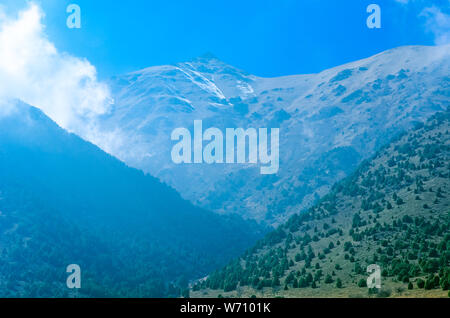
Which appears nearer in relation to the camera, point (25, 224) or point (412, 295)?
point (412, 295)

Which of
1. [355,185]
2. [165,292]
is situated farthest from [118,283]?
[355,185]

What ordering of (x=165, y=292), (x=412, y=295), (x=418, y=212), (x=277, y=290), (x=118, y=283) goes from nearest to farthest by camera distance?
(x=412, y=295) < (x=277, y=290) < (x=418, y=212) < (x=165, y=292) < (x=118, y=283)

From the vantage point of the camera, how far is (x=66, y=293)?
152500 millimetres

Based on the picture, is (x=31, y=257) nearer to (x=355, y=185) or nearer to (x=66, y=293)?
(x=66, y=293)

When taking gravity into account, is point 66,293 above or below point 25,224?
below

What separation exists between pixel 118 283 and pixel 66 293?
111ft

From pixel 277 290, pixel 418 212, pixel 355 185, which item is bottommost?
pixel 277 290

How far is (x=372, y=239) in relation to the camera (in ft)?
383

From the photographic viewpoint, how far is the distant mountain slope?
88.3 m

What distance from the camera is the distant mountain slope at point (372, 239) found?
88312 mm
